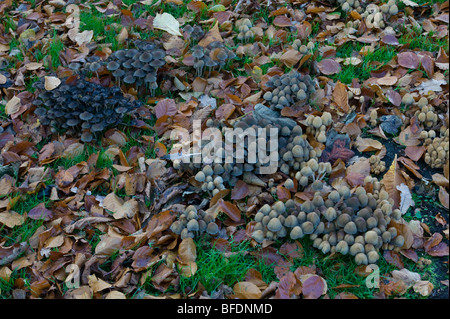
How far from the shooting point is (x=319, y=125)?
3.37 m

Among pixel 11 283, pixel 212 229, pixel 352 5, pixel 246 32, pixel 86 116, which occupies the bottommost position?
pixel 11 283

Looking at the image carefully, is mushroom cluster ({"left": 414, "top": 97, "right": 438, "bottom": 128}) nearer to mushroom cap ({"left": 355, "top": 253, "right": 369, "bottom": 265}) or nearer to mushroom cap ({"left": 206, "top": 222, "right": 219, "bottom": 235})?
mushroom cap ({"left": 355, "top": 253, "right": 369, "bottom": 265})

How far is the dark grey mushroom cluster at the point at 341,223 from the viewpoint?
2.69 metres

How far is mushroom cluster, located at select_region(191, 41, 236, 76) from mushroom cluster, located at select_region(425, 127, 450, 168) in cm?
187

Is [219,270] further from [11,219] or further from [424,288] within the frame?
[11,219]

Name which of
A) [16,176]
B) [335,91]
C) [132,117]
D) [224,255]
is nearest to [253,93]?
[335,91]

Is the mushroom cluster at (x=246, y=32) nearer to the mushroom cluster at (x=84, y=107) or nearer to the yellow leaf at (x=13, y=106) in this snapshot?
the mushroom cluster at (x=84, y=107)

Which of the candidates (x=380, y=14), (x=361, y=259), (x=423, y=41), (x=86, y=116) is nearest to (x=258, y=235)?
(x=361, y=259)

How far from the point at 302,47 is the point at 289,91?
0.69 meters

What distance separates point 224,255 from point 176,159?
0.81m

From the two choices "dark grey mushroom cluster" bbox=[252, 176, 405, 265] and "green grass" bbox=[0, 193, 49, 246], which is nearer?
"dark grey mushroom cluster" bbox=[252, 176, 405, 265]

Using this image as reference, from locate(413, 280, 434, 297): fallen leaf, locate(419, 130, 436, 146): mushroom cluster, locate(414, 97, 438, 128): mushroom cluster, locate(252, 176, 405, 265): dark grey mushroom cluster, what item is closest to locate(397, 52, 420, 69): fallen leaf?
locate(414, 97, 438, 128): mushroom cluster

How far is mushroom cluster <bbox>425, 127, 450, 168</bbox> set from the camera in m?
3.13

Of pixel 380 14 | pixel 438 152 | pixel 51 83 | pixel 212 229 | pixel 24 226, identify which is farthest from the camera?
pixel 380 14
